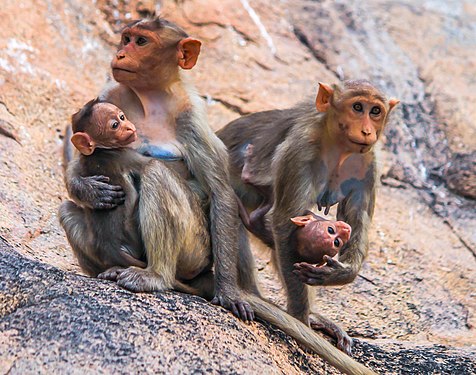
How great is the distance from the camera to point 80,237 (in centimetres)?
623

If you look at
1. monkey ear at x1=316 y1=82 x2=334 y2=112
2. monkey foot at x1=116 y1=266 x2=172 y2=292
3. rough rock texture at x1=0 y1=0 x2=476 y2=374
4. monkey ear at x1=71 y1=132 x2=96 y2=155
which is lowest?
rough rock texture at x1=0 y1=0 x2=476 y2=374

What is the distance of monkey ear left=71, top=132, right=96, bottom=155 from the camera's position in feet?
19.5

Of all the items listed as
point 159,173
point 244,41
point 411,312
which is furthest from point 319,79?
point 159,173

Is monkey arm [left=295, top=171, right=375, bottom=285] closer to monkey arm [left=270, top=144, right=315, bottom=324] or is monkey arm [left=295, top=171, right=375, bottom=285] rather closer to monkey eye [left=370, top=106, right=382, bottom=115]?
monkey arm [left=270, top=144, right=315, bottom=324]

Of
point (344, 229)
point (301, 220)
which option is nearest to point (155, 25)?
point (301, 220)

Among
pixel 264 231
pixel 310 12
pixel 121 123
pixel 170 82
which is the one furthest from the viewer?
pixel 310 12

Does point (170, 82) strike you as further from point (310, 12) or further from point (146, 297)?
point (310, 12)

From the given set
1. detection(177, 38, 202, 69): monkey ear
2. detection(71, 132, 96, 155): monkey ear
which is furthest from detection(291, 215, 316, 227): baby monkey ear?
detection(71, 132, 96, 155): monkey ear

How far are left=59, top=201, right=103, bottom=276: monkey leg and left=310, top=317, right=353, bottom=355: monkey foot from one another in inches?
65.5

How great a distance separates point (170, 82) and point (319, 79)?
4.78 m

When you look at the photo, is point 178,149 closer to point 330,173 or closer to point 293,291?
point 330,173

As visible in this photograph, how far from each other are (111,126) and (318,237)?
160 centimetres

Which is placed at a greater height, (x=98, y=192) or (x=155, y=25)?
(x=155, y=25)

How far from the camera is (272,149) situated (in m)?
7.24
